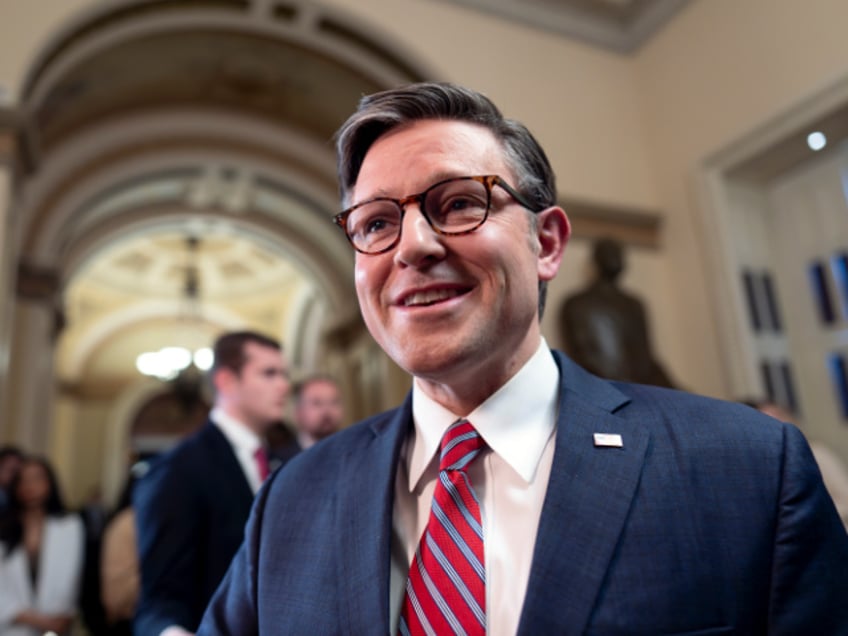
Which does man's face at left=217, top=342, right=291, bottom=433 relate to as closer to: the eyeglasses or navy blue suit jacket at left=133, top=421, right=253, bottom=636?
navy blue suit jacket at left=133, top=421, right=253, bottom=636

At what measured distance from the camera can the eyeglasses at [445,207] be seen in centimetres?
122

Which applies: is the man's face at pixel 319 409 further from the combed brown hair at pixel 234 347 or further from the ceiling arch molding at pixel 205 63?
the ceiling arch molding at pixel 205 63

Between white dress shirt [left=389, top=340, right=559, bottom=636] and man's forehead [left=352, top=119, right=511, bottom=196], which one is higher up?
man's forehead [left=352, top=119, right=511, bottom=196]

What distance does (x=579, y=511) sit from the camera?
3.54 feet

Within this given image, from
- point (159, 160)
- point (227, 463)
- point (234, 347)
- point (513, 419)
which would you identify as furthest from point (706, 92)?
point (159, 160)

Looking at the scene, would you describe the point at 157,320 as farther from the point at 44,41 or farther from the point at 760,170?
the point at 760,170

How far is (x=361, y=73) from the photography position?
625cm

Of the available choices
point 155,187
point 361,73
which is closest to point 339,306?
point 155,187

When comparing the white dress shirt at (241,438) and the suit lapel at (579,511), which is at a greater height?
the white dress shirt at (241,438)

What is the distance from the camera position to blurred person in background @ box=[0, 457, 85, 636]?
3512mm

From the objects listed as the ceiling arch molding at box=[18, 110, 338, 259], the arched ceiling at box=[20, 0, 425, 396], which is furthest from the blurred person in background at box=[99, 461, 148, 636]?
the ceiling arch molding at box=[18, 110, 338, 259]

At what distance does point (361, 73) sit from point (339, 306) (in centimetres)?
406

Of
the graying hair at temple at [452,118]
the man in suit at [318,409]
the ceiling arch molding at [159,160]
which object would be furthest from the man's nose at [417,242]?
the ceiling arch molding at [159,160]

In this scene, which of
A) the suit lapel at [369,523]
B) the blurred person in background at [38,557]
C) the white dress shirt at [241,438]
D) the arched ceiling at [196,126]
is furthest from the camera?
the arched ceiling at [196,126]
